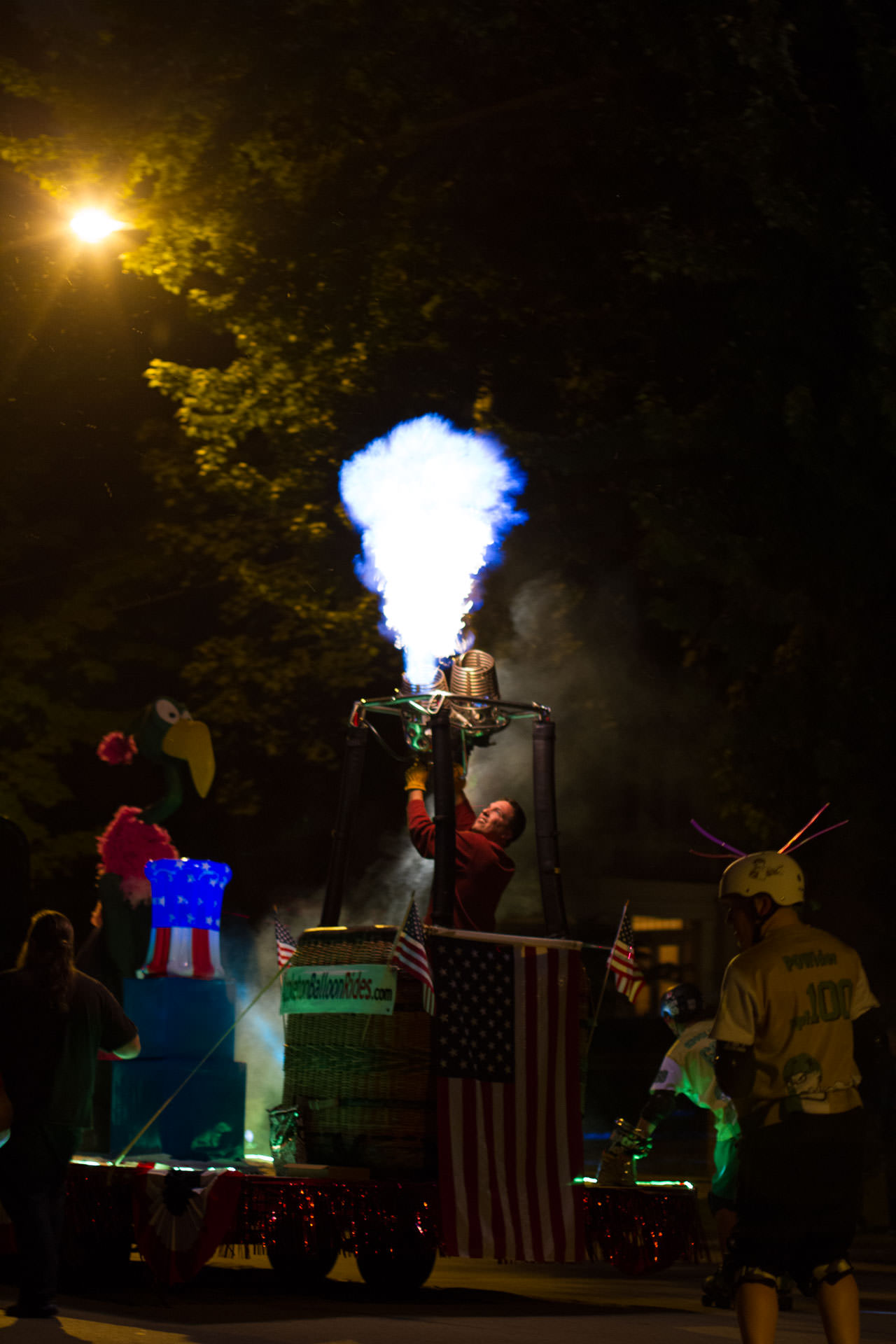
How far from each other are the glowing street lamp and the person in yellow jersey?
13381 millimetres

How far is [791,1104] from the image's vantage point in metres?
6.13

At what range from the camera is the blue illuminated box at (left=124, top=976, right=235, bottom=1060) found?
34.8 feet

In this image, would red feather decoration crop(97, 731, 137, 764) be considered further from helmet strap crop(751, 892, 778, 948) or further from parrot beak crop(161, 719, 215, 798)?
helmet strap crop(751, 892, 778, 948)

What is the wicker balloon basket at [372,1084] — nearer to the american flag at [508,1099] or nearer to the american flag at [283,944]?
the american flag at [508,1099]

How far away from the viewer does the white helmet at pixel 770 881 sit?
21.2 feet

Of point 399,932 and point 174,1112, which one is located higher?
point 399,932

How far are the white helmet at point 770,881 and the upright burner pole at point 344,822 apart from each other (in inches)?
152

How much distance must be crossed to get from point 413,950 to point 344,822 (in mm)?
1592

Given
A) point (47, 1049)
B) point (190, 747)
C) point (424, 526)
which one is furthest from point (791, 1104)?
point (190, 747)

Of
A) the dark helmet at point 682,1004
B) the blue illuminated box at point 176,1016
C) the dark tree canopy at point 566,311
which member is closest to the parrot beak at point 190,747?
the blue illuminated box at point 176,1016

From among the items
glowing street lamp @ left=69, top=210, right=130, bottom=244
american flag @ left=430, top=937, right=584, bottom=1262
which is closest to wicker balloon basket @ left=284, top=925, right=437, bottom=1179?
american flag @ left=430, top=937, right=584, bottom=1262

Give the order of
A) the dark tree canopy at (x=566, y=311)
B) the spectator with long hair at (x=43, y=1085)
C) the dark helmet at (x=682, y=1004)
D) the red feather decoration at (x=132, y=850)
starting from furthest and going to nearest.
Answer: the dark tree canopy at (x=566, y=311) < the red feather decoration at (x=132, y=850) < the dark helmet at (x=682, y=1004) < the spectator with long hair at (x=43, y=1085)

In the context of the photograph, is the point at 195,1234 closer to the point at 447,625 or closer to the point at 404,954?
the point at 404,954

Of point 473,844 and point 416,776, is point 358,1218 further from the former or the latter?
point 416,776
